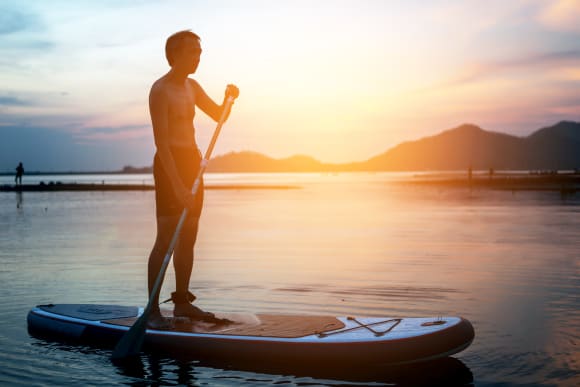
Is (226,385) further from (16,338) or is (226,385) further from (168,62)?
(168,62)

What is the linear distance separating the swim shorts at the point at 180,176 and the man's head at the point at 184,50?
0.88 m

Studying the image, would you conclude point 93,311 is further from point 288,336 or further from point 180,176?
point 288,336

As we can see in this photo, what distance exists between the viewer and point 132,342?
636 cm

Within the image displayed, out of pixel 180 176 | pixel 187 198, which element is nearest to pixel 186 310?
pixel 187 198

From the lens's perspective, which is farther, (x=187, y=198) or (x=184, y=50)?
(x=184, y=50)

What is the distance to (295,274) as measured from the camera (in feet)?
37.6

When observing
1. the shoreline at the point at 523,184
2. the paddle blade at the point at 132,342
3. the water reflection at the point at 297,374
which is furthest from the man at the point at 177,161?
the shoreline at the point at 523,184

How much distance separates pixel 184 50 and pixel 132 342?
9.77ft

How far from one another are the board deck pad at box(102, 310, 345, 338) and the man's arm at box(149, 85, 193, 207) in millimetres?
1251

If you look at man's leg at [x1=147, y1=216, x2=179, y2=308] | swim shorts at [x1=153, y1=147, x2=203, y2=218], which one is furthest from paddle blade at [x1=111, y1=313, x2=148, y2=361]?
swim shorts at [x1=153, y1=147, x2=203, y2=218]

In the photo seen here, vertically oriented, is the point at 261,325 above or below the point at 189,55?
below

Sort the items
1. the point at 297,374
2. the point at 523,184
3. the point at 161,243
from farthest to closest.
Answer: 1. the point at 523,184
2. the point at 161,243
3. the point at 297,374

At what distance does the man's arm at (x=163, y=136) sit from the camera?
21.9 feet

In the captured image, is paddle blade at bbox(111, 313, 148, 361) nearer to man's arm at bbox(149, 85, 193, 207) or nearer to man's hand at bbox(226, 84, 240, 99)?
man's arm at bbox(149, 85, 193, 207)
